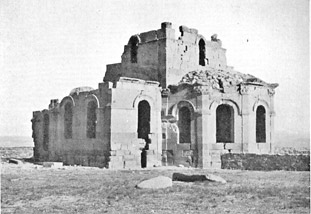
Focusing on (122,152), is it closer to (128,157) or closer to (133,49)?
(128,157)

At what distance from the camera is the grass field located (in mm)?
11445

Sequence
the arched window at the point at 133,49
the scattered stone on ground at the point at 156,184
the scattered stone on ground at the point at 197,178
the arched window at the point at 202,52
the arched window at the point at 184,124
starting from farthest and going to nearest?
the arched window at the point at 202,52 → the arched window at the point at 133,49 → the arched window at the point at 184,124 → the scattered stone on ground at the point at 197,178 → the scattered stone on ground at the point at 156,184

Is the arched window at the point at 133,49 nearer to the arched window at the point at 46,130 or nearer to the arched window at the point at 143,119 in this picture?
the arched window at the point at 143,119

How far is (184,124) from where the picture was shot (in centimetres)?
2516

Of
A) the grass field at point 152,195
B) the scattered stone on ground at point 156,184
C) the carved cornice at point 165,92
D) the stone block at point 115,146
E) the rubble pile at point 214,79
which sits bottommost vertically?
the grass field at point 152,195

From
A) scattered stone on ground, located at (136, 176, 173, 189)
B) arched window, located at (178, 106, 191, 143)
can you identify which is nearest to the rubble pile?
arched window, located at (178, 106, 191, 143)

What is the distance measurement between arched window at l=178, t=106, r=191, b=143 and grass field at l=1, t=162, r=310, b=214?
7561 millimetres

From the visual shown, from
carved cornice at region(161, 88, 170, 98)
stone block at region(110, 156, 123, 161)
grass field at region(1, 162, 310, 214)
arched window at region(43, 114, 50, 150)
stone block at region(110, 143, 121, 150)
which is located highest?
carved cornice at region(161, 88, 170, 98)

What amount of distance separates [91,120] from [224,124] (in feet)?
24.5

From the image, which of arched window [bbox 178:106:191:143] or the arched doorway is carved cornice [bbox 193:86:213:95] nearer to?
arched window [bbox 178:106:191:143]

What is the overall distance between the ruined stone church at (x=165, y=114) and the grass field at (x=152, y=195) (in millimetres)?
5846

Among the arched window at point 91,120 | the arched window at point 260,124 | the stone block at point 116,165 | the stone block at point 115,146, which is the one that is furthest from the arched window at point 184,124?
the arched window at point 91,120

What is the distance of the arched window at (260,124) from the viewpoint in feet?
86.3

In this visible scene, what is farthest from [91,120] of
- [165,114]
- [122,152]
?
[165,114]
